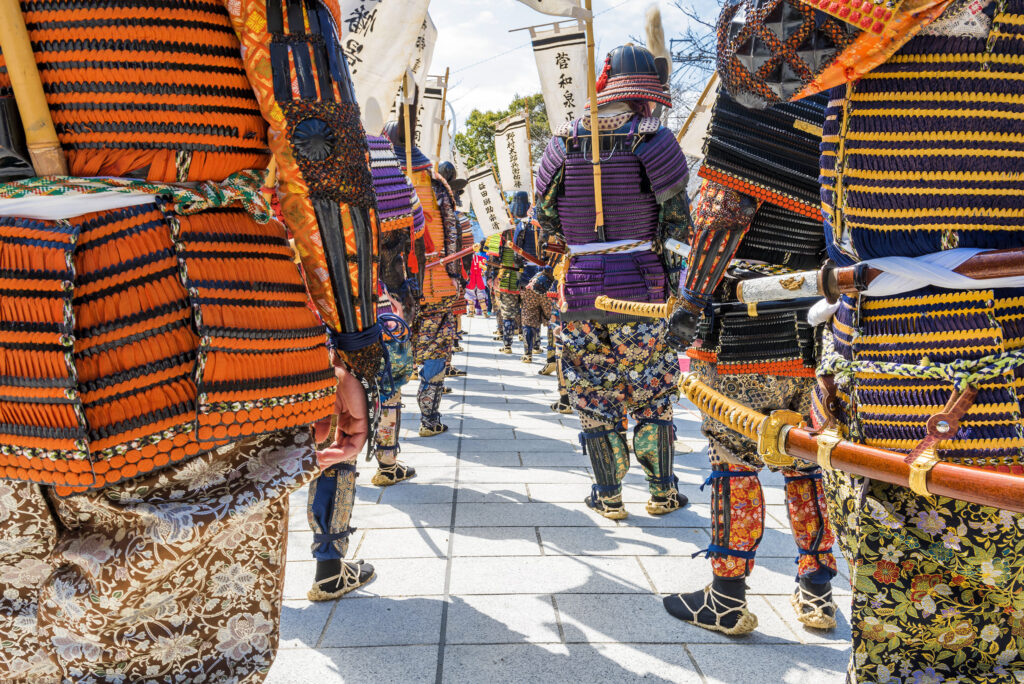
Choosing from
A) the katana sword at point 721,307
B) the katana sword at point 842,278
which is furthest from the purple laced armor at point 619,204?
the katana sword at point 842,278

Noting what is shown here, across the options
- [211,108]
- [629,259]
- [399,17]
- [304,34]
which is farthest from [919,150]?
[629,259]

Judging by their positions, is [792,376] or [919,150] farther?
[792,376]

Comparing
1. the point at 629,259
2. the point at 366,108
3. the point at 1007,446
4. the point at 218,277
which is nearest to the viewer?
the point at 218,277

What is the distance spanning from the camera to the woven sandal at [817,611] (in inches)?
99.4

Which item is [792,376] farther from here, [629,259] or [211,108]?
[211,108]

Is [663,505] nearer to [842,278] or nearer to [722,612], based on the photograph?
[722,612]

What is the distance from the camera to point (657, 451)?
3.72 metres

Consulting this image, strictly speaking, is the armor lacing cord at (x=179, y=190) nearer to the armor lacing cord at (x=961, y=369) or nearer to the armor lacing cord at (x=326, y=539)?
the armor lacing cord at (x=961, y=369)

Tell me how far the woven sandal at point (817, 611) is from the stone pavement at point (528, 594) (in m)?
0.04

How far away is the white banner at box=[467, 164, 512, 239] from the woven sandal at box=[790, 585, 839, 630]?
5.66m

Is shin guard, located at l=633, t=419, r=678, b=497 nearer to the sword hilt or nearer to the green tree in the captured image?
the sword hilt

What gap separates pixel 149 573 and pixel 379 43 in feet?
5.37

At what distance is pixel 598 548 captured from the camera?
130 inches

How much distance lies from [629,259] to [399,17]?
196 centimetres
